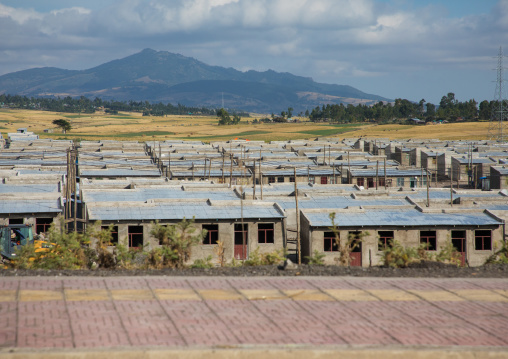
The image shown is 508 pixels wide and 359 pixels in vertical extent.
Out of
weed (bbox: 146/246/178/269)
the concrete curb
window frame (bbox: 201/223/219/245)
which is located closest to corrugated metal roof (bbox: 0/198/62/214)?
window frame (bbox: 201/223/219/245)

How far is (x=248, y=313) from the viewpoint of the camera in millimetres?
12062

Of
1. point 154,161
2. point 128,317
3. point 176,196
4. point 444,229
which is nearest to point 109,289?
point 128,317

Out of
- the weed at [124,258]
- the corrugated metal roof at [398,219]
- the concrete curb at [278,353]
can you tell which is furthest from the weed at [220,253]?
the concrete curb at [278,353]

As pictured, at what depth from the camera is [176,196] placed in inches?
1529

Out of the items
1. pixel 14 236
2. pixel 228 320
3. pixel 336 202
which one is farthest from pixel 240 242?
pixel 228 320

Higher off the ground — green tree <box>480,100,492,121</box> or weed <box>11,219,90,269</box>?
green tree <box>480,100,492,121</box>

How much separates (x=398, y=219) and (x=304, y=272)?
676 inches

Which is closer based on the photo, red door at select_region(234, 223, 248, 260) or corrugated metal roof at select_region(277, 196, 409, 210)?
red door at select_region(234, 223, 248, 260)

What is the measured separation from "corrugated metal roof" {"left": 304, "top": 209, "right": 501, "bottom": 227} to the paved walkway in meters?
15.4

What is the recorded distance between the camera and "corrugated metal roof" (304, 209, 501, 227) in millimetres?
30719

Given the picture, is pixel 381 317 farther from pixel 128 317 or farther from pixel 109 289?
pixel 109 289

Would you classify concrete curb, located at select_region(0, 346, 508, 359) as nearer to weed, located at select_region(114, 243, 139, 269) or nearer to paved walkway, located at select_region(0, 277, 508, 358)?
paved walkway, located at select_region(0, 277, 508, 358)

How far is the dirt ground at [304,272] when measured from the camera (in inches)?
591

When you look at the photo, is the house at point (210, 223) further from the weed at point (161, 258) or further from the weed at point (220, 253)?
the weed at point (161, 258)
